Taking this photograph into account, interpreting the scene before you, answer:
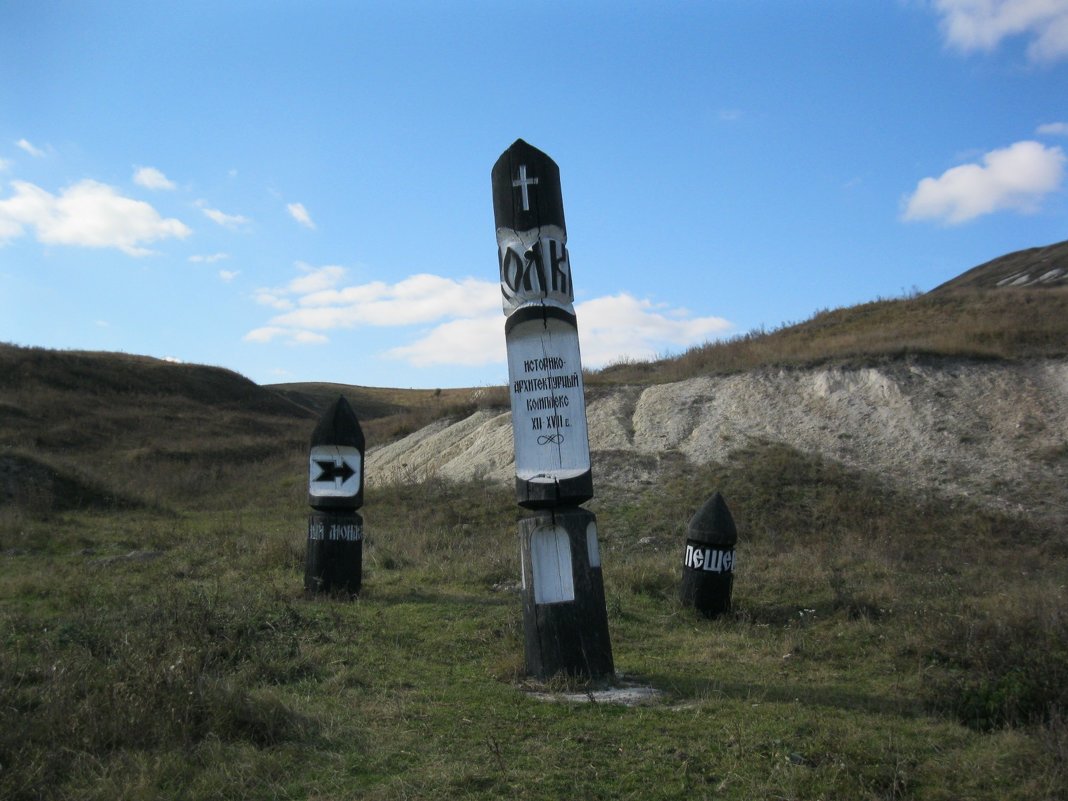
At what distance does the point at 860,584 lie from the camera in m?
12.2

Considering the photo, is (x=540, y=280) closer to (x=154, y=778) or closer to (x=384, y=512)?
(x=154, y=778)

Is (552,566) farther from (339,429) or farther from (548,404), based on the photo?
(339,429)

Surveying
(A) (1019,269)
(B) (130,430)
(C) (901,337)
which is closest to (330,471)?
Result: (C) (901,337)

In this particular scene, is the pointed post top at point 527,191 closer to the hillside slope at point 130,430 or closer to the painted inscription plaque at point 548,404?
the painted inscription plaque at point 548,404

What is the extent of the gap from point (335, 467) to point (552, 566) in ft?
17.0

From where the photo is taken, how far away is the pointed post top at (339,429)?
12.1 meters

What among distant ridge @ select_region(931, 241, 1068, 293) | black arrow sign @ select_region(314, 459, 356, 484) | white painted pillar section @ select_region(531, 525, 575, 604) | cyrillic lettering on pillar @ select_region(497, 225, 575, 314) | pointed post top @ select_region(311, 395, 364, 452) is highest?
distant ridge @ select_region(931, 241, 1068, 293)

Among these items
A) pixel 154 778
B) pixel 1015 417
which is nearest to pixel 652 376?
pixel 1015 417

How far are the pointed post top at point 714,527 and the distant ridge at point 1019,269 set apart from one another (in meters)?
55.5

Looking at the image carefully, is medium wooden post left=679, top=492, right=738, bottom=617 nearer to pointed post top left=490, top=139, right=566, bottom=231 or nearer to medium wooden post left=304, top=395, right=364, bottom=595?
medium wooden post left=304, top=395, right=364, bottom=595

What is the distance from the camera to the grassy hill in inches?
202

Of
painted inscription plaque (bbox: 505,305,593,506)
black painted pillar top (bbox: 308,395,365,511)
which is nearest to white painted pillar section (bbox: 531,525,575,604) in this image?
painted inscription plaque (bbox: 505,305,593,506)

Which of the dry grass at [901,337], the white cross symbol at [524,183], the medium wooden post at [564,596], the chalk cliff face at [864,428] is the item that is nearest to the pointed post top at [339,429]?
the white cross symbol at [524,183]

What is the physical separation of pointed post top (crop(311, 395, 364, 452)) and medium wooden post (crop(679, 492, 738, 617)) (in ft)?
14.5
